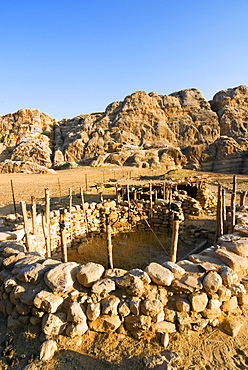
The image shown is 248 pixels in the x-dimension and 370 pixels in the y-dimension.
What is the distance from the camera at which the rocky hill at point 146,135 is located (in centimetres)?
4072

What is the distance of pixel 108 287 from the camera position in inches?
130

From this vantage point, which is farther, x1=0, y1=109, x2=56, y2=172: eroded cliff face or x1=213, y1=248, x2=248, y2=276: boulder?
x1=0, y1=109, x2=56, y2=172: eroded cliff face

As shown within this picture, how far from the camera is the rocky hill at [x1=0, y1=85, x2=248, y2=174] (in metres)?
40.7

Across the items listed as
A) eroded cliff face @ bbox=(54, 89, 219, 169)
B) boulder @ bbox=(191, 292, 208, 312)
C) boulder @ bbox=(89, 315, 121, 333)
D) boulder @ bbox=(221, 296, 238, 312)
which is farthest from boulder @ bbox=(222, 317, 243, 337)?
eroded cliff face @ bbox=(54, 89, 219, 169)

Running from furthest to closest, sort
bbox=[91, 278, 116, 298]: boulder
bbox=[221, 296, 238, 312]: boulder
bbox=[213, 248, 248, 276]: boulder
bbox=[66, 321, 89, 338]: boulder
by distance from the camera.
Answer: bbox=[213, 248, 248, 276]: boulder, bbox=[221, 296, 238, 312]: boulder, bbox=[91, 278, 116, 298]: boulder, bbox=[66, 321, 89, 338]: boulder

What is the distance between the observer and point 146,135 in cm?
5088

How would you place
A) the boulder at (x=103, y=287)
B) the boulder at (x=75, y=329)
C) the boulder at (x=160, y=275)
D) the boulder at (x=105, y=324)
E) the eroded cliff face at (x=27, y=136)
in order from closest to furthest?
the boulder at (x=75, y=329)
the boulder at (x=105, y=324)
the boulder at (x=103, y=287)
the boulder at (x=160, y=275)
the eroded cliff face at (x=27, y=136)

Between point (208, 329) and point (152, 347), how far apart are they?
1035mm

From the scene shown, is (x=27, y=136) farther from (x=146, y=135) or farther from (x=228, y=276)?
(x=228, y=276)

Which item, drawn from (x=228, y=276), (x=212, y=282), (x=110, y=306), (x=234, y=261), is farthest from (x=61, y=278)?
(x=234, y=261)

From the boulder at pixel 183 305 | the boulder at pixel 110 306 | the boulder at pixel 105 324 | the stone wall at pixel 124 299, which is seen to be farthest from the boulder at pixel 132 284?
the boulder at pixel 183 305

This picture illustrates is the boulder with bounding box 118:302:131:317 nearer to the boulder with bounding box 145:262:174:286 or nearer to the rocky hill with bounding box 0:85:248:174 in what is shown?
the boulder with bounding box 145:262:174:286

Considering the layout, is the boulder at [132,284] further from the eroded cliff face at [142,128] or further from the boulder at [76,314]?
the eroded cliff face at [142,128]

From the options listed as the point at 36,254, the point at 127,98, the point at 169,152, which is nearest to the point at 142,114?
the point at 127,98
